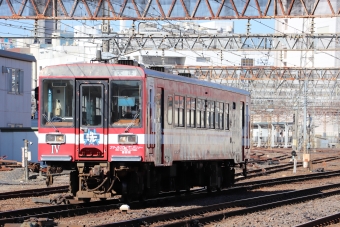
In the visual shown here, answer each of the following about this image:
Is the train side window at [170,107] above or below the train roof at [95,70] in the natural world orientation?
below

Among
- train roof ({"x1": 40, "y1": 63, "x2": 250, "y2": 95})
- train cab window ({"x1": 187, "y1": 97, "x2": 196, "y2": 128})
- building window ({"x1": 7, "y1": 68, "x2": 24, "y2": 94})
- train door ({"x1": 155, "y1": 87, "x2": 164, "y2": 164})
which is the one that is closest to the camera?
train roof ({"x1": 40, "y1": 63, "x2": 250, "y2": 95})

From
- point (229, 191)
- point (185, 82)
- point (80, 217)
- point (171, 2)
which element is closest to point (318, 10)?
point (171, 2)

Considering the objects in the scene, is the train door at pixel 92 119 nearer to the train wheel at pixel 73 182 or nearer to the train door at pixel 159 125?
the train wheel at pixel 73 182

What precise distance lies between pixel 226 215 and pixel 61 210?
11.1 feet

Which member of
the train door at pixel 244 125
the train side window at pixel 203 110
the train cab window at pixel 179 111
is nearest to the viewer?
the train cab window at pixel 179 111

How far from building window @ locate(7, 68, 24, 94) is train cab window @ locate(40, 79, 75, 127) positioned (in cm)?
2110

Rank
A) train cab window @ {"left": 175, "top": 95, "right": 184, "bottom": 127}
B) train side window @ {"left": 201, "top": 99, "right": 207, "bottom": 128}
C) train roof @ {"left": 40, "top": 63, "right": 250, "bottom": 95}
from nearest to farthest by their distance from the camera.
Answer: train roof @ {"left": 40, "top": 63, "right": 250, "bottom": 95}, train cab window @ {"left": 175, "top": 95, "right": 184, "bottom": 127}, train side window @ {"left": 201, "top": 99, "right": 207, "bottom": 128}

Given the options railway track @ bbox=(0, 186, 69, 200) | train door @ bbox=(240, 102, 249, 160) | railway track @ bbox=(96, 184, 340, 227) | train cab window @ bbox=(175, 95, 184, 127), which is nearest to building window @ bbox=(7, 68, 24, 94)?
railway track @ bbox=(0, 186, 69, 200)

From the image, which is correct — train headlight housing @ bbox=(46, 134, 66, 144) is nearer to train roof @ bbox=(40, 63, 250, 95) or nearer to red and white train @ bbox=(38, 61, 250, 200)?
red and white train @ bbox=(38, 61, 250, 200)

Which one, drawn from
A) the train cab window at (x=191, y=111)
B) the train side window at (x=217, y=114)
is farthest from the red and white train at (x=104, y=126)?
the train side window at (x=217, y=114)

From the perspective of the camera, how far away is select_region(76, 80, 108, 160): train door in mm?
15227

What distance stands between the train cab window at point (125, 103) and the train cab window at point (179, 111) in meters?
1.83

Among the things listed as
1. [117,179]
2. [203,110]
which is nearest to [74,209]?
[117,179]

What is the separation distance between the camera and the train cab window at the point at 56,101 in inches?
607
